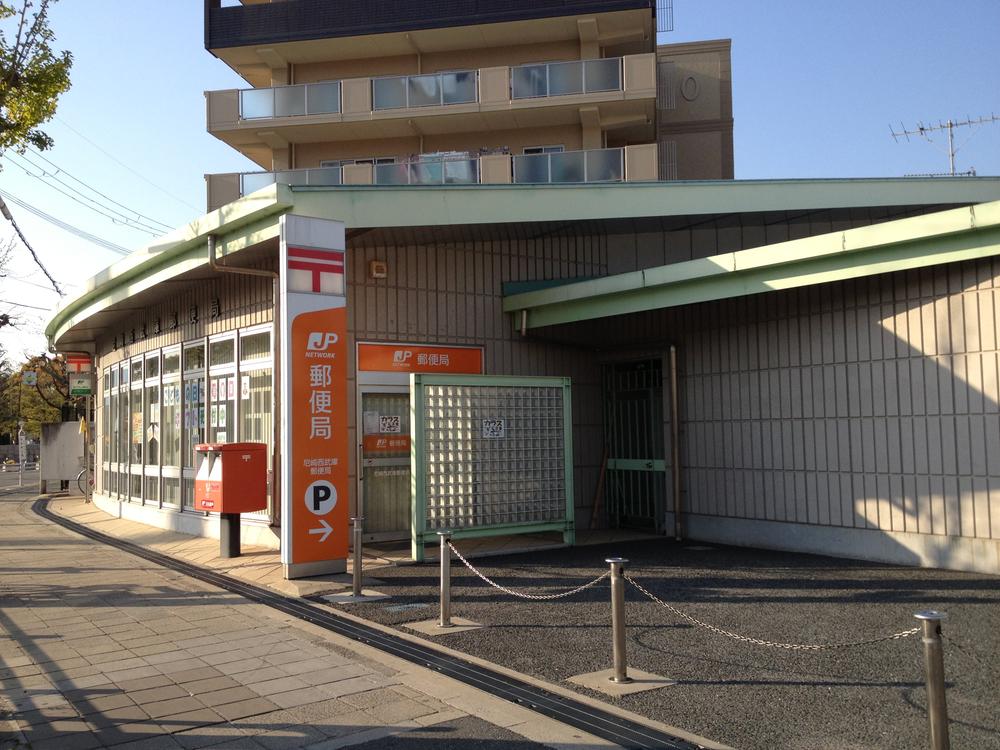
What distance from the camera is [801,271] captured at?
34.1 feet

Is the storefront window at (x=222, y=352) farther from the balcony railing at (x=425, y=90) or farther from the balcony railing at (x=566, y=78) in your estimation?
the balcony railing at (x=566, y=78)

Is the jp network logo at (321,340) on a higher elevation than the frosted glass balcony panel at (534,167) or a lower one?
lower

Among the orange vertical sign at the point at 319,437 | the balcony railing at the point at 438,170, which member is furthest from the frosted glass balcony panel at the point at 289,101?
the orange vertical sign at the point at 319,437

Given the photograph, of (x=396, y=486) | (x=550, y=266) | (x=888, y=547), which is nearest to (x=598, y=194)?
(x=550, y=266)

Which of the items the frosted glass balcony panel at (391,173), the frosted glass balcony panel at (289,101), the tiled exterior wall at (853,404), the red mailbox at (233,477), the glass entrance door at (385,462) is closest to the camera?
the tiled exterior wall at (853,404)

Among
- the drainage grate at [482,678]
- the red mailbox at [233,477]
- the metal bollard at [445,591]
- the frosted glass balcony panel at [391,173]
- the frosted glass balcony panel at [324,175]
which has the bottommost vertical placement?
the drainage grate at [482,678]

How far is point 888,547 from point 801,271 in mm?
3462

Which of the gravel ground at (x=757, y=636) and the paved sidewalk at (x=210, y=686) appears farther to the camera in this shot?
the gravel ground at (x=757, y=636)

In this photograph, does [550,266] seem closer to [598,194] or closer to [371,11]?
[598,194]

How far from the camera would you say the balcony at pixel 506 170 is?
63.5 ft

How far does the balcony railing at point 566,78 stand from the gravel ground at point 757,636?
15740 millimetres

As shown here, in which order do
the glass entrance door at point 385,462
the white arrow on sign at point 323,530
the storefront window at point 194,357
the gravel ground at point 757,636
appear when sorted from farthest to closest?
1. the storefront window at point 194,357
2. the glass entrance door at point 385,462
3. the white arrow on sign at point 323,530
4. the gravel ground at point 757,636

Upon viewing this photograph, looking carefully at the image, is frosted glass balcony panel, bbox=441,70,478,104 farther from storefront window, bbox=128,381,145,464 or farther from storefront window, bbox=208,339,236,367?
storefront window, bbox=208,339,236,367

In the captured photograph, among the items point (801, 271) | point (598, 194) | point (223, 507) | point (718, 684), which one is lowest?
point (718, 684)
